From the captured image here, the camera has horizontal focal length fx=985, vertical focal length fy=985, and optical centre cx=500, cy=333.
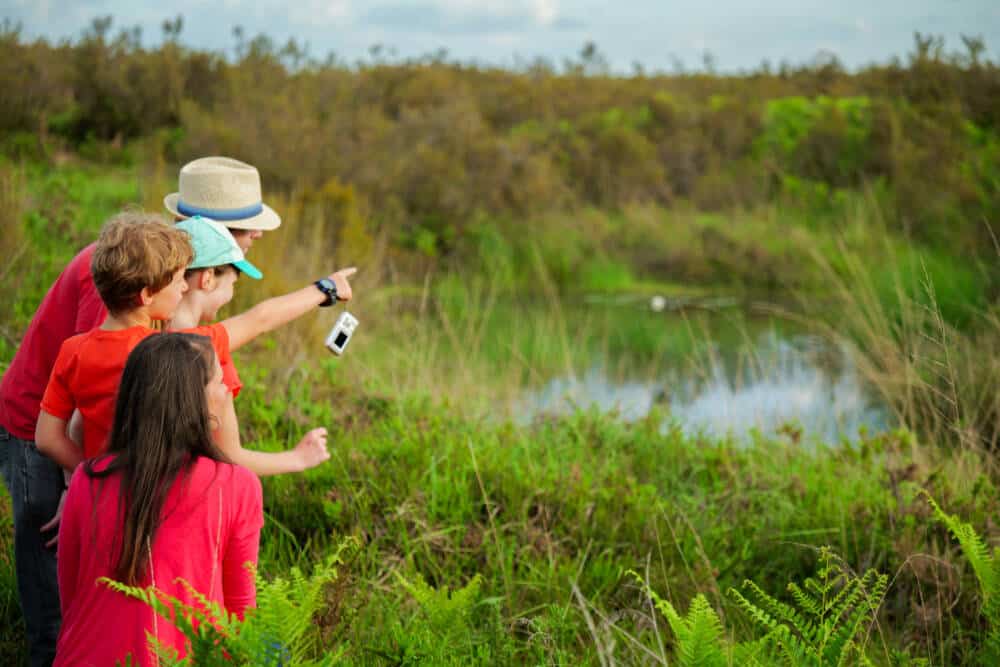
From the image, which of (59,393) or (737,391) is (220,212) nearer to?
(59,393)

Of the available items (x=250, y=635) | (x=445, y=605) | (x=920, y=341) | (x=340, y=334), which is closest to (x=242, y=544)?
(x=445, y=605)

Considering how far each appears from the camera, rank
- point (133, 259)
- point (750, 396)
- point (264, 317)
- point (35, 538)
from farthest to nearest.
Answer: point (750, 396)
point (264, 317)
point (35, 538)
point (133, 259)

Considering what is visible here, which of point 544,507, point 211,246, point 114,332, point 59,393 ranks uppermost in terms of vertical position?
point 211,246

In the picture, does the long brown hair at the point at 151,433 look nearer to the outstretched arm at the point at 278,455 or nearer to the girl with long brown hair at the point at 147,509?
the girl with long brown hair at the point at 147,509

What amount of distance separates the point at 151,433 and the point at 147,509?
0.14 metres

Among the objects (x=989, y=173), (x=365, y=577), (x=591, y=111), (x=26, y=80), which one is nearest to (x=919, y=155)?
(x=989, y=173)

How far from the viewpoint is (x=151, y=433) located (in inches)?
74.4

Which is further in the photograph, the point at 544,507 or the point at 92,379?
the point at 544,507

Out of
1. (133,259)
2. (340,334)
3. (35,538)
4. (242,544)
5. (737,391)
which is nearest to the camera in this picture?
(242,544)

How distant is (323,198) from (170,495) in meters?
8.26

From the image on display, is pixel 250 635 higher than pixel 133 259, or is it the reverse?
pixel 133 259

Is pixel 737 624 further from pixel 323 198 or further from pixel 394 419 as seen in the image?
pixel 323 198

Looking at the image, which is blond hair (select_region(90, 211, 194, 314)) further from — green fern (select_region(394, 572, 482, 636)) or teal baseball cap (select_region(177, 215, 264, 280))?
green fern (select_region(394, 572, 482, 636))

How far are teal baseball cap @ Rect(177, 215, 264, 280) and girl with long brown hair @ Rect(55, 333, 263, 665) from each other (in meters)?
0.55
